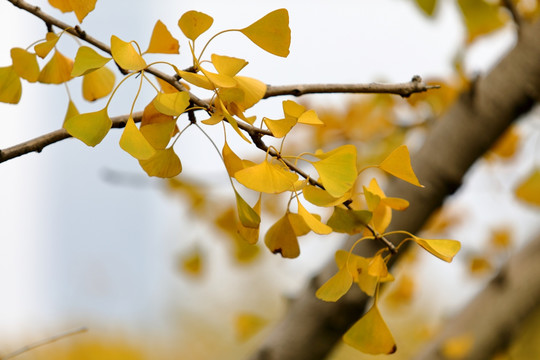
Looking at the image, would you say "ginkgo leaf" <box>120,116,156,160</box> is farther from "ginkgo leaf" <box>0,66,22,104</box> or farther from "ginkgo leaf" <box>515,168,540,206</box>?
"ginkgo leaf" <box>515,168,540,206</box>

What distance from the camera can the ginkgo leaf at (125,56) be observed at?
0.19 m

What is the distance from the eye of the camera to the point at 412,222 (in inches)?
20.7

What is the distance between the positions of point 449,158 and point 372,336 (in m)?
0.33

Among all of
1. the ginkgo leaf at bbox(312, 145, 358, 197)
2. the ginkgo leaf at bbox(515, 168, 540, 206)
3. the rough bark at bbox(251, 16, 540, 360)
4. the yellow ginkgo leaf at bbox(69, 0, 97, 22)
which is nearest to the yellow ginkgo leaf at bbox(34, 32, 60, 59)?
the yellow ginkgo leaf at bbox(69, 0, 97, 22)

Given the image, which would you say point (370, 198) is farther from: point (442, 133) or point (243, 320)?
point (243, 320)

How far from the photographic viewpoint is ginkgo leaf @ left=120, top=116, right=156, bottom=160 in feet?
0.63

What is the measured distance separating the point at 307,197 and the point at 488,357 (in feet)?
1.92

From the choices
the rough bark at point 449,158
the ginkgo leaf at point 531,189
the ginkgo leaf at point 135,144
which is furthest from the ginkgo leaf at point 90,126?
the ginkgo leaf at point 531,189

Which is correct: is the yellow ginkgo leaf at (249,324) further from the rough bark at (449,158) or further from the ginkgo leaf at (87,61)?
the ginkgo leaf at (87,61)

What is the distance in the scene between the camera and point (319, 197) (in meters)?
0.21

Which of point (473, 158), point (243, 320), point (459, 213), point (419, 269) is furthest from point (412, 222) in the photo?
point (419, 269)

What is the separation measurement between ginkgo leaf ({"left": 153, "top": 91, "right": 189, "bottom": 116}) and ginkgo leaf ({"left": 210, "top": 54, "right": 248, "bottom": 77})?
0.7 inches

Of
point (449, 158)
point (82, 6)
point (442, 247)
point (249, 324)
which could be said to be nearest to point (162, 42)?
point (82, 6)

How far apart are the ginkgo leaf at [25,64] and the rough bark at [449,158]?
0.35 meters
